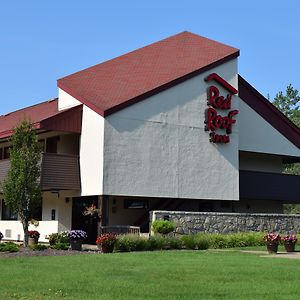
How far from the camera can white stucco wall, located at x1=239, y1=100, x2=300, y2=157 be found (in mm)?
35875

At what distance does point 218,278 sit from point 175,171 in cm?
1619

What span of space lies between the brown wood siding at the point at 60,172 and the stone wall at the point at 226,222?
Result: 4251 millimetres

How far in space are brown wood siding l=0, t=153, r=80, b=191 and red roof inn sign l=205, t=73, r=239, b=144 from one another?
7.51 m

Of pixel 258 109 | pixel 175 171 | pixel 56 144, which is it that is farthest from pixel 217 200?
pixel 56 144

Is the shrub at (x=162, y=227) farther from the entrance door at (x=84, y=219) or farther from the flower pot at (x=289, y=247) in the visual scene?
the flower pot at (x=289, y=247)

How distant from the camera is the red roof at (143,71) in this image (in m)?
A: 29.2

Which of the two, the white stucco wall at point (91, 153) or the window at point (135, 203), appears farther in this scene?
the window at point (135, 203)

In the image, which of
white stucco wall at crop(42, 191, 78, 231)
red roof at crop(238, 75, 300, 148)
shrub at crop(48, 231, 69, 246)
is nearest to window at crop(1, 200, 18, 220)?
white stucco wall at crop(42, 191, 78, 231)

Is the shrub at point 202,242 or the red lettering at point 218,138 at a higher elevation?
the red lettering at point 218,138

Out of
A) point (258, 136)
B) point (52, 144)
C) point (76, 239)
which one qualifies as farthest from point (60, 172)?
point (258, 136)

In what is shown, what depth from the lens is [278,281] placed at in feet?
45.0

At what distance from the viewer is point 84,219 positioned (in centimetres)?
3122

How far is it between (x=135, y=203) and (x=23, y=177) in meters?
8.02

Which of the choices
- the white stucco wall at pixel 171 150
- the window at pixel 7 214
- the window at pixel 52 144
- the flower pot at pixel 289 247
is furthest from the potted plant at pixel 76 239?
the window at pixel 7 214
